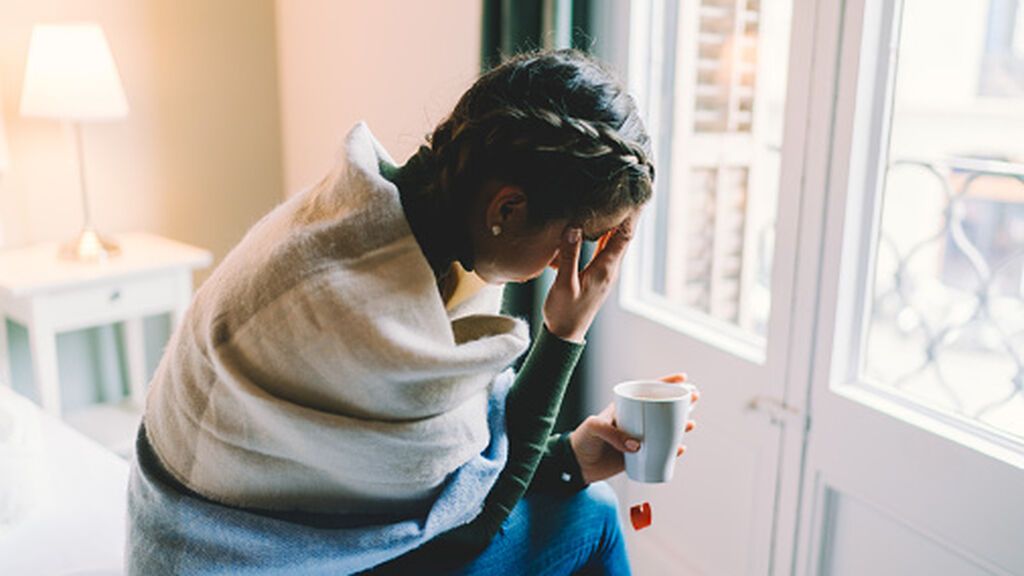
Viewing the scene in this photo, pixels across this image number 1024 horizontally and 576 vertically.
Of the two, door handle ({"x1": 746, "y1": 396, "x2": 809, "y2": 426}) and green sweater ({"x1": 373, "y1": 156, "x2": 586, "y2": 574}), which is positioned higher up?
green sweater ({"x1": 373, "y1": 156, "x2": 586, "y2": 574})

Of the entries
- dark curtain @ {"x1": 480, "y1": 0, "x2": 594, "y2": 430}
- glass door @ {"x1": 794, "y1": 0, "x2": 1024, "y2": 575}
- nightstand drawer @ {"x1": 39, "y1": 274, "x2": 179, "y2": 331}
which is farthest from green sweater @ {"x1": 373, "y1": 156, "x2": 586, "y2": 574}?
nightstand drawer @ {"x1": 39, "y1": 274, "x2": 179, "y2": 331}

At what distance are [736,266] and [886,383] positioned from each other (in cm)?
57

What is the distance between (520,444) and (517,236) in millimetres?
272


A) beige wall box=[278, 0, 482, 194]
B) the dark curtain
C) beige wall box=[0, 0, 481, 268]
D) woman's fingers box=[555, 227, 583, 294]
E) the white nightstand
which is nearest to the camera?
woman's fingers box=[555, 227, 583, 294]

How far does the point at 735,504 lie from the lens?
1.64m

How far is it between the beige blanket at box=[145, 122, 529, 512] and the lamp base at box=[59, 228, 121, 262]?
1313mm

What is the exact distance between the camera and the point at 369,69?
7.74ft

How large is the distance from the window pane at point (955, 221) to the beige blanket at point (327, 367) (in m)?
0.76

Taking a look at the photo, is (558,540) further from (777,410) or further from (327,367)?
(777,410)

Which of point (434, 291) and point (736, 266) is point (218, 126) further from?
point (434, 291)

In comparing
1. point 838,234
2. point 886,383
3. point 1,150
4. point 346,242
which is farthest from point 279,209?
point 1,150

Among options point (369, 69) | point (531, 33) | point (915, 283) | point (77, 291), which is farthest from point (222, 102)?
point (915, 283)

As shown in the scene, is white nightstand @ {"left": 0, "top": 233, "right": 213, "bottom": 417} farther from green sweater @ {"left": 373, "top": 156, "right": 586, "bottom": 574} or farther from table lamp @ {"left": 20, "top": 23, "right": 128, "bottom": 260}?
green sweater @ {"left": 373, "top": 156, "right": 586, "bottom": 574}

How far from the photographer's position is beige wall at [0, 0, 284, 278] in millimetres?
2242
